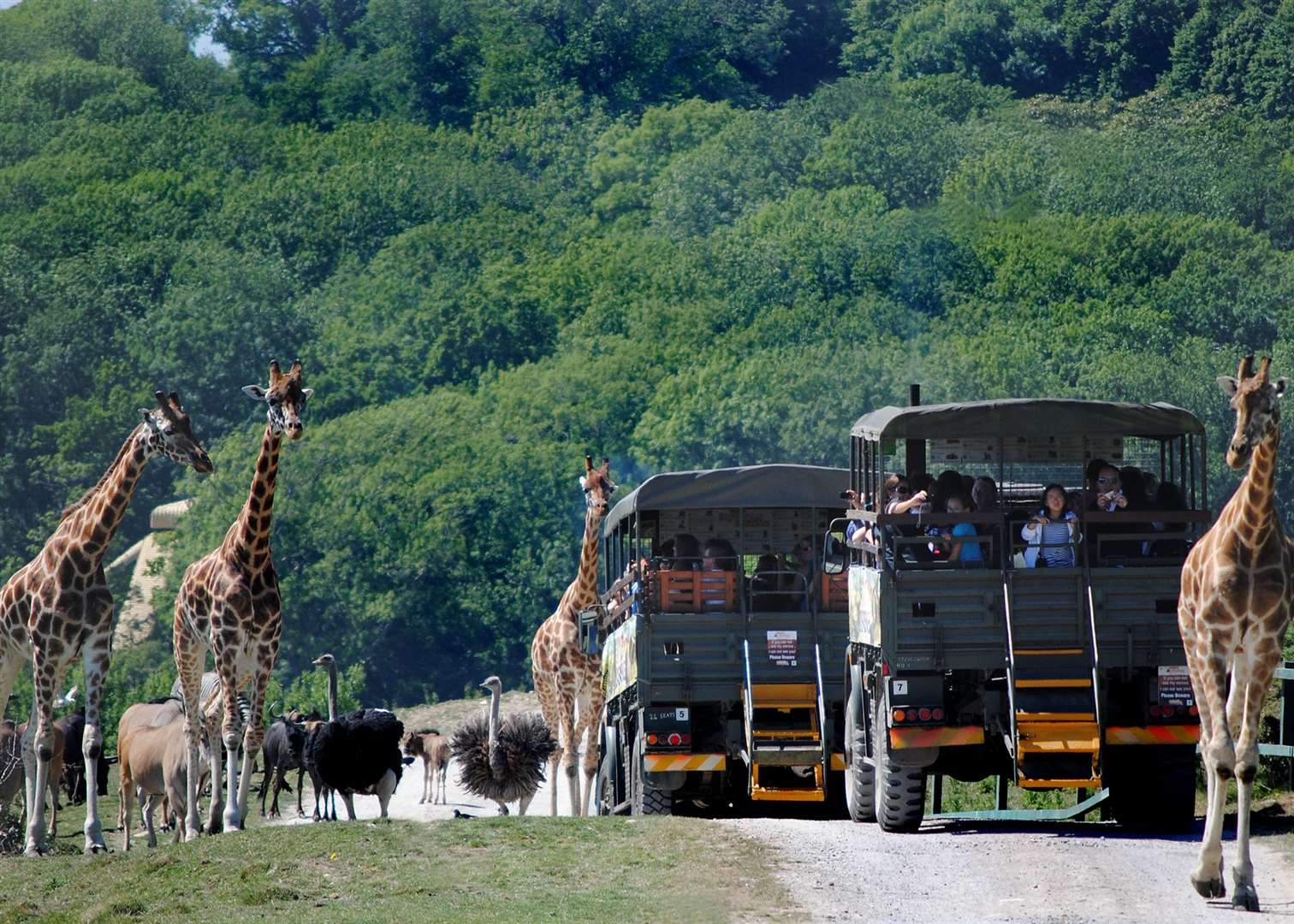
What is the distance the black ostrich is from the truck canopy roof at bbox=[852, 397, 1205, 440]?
7.11 meters

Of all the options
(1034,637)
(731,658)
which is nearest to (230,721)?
(731,658)

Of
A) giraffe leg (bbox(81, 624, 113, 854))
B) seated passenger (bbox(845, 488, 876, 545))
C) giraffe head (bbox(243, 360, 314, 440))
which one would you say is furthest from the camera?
giraffe leg (bbox(81, 624, 113, 854))

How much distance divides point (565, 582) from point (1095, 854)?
5484 centimetres

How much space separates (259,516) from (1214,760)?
9505mm

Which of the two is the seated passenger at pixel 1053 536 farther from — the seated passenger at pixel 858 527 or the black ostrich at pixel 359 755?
the black ostrich at pixel 359 755

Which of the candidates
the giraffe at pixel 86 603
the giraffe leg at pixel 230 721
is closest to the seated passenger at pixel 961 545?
the giraffe leg at pixel 230 721

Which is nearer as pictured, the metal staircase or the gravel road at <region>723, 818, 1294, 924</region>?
the gravel road at <region>723, 818, 1294, 924</region>

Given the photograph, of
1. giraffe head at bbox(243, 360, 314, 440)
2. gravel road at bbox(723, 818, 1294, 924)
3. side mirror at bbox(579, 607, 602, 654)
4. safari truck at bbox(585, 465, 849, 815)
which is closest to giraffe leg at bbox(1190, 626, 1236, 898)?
gravel road at bbox(723, 818, 1294, 924)

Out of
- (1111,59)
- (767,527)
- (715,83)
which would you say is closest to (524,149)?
(715,83)

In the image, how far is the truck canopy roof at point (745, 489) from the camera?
70.9ft

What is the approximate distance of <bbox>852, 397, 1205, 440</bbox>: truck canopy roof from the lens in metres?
17.9

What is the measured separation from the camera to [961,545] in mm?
17969

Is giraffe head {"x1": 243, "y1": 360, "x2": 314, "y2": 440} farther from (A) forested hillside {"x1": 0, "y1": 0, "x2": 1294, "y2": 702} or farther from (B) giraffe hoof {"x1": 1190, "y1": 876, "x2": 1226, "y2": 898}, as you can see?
(A) forested hillside {"x1": 0, "y1": 0, "x2": 1294, "y2": 702}

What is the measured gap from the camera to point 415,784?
126 feet
